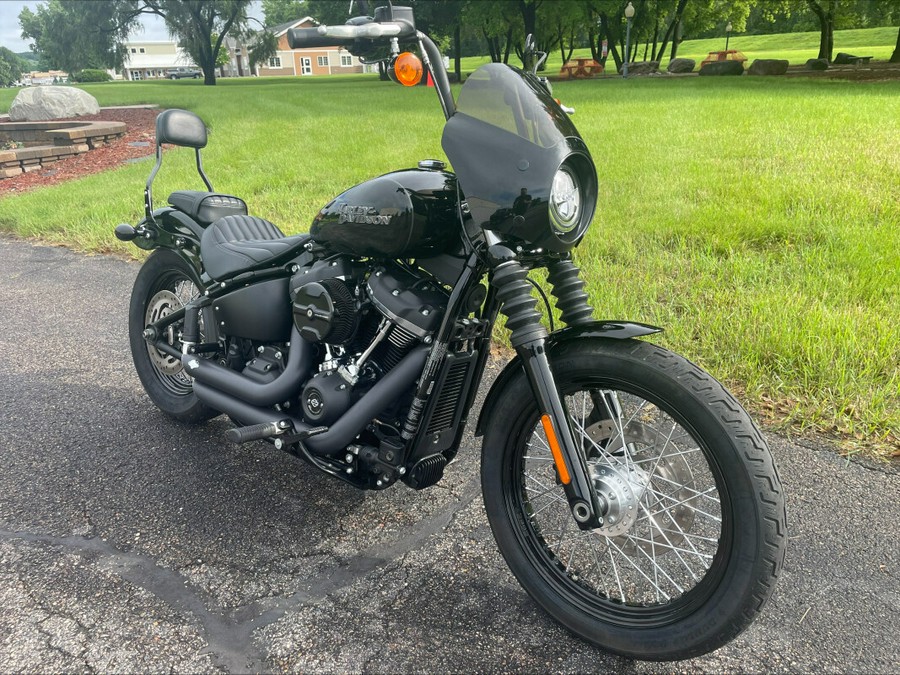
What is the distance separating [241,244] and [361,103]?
19.2 m

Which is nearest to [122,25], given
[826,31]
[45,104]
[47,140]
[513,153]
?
[45,104]

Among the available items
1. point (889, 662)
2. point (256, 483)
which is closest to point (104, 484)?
point (256, 483)

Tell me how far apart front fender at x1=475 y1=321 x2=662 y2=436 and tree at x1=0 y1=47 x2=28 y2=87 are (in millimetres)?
109054

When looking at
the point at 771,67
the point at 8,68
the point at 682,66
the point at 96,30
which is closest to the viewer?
the point at 771,67

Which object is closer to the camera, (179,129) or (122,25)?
(179,129)

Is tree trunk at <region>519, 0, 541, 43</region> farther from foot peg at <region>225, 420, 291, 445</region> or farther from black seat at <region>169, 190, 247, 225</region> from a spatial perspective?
foot peg at <region>225, 420, 291, 445</region>

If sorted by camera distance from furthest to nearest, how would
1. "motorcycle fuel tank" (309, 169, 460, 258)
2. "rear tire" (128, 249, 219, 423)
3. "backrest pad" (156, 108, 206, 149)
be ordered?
"rear tire" (128, 249, 219, 423) < "backrest pad" (156, 108, 206, 149) < "motorcycle fuel tank" (309, 169, 460, 258)

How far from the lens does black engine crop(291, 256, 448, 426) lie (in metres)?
2.45

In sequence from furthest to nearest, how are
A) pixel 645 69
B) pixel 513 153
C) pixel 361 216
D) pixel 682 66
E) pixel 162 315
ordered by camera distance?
pixel 645 69, pixel 682 66, pixel 162 315, pixel 361 216, pixel 513 153

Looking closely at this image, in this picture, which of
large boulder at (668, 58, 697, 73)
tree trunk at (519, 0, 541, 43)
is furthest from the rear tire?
large boulder at (668, 58, 697, 73)

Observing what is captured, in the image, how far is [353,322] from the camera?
2590mm

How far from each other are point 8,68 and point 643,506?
119m

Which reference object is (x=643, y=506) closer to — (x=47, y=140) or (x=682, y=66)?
(x=47, y=140)

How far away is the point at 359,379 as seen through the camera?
2594 millimetres
